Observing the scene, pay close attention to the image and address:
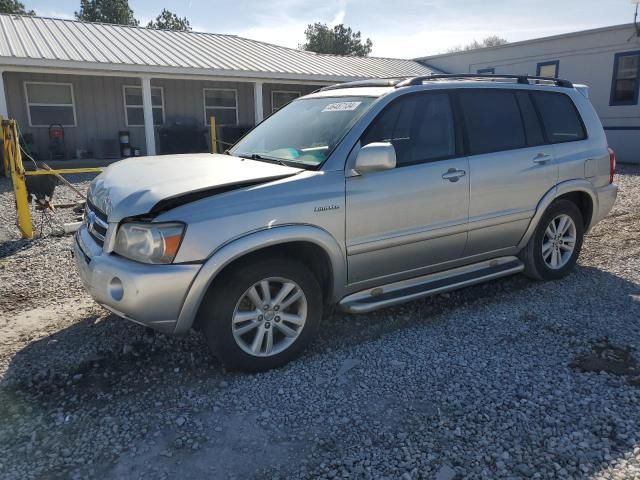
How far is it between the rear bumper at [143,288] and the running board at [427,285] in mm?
1209

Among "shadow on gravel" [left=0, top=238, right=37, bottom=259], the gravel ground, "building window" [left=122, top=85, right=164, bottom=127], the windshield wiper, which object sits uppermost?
"building window" [left=122, top=85, right=164, bottom=127]

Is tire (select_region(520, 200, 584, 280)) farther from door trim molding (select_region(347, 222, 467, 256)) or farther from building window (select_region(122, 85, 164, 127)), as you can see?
building window (select_region(122, 85, 164, 127))

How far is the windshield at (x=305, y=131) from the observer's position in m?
3.83

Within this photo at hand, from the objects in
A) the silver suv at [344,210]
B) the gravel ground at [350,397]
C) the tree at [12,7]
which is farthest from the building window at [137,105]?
the tree at [12,7]

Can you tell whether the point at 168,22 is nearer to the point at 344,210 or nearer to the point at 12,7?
the point at 12,7

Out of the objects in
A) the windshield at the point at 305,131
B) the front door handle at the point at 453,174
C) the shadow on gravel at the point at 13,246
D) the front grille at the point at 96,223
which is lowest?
the shadow on gravel at the point at 13,246

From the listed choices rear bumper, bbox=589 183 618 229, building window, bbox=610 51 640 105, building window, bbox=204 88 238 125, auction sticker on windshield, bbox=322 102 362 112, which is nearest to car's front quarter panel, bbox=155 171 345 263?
auction sticker on windshield, bbox=322 102 362 112

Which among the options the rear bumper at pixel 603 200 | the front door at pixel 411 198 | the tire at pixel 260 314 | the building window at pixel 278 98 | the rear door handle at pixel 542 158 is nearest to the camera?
the tire at pixel 260 314

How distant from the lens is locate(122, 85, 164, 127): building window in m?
17.1

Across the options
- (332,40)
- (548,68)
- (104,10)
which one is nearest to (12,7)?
(104,10)

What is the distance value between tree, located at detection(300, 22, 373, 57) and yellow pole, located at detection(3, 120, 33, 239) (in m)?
47.5

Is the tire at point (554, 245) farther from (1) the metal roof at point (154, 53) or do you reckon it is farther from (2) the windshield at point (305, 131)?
(1) the metal roof at point (154, 53)

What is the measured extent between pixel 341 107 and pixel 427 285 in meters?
1.57

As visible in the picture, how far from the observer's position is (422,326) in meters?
4.20
